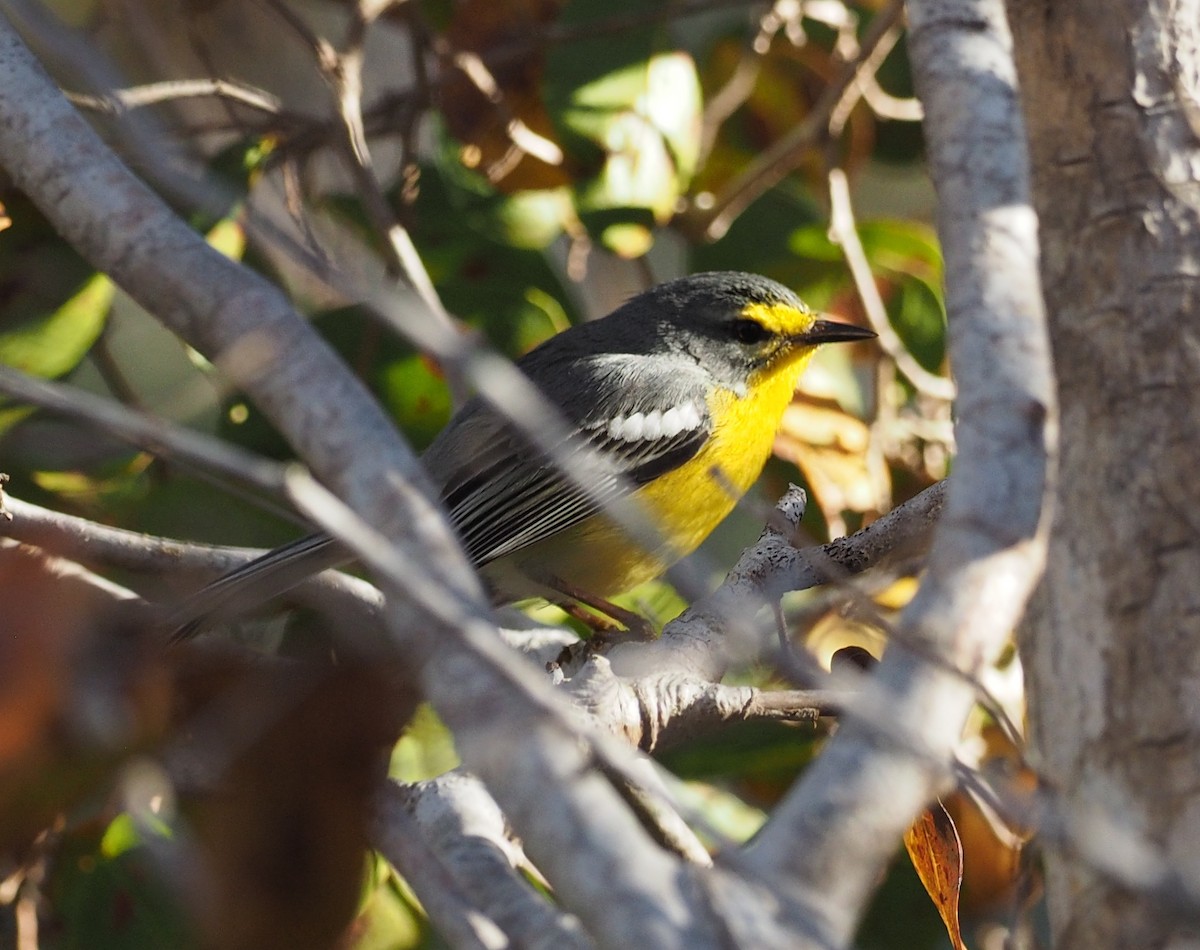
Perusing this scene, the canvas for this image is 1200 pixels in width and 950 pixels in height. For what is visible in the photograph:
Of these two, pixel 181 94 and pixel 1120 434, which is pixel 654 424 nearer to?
pixel 181 94

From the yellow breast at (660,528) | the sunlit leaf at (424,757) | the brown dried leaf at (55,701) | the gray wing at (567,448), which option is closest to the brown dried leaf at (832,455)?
the yellow breast at (660,528)

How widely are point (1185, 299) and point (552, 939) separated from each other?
4.30ft

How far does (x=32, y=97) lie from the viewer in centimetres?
212

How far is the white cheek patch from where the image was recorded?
4.08 metres

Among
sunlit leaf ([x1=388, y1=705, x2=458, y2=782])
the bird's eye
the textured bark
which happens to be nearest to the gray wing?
the bird's eye

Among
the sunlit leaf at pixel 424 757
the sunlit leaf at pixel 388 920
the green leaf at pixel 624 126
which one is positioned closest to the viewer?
the sunlit leaf at pixel 388 920

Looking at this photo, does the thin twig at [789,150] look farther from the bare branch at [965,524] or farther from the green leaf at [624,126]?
the bare branch at [965,524]

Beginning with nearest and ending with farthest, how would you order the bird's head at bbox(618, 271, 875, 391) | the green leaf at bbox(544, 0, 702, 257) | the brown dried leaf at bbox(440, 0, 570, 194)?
1. the green leaf at bbox(544, 0, 702, 257)
2. the bird's head at bbox(618, 271, 875, 391)
3. the brown dried leaf at bbox(440, 0, 570, 194)

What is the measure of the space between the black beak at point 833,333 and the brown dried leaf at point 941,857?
194 cm

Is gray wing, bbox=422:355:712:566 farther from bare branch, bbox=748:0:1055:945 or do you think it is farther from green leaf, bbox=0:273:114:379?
bare branch, bbox=748:0:1055:945

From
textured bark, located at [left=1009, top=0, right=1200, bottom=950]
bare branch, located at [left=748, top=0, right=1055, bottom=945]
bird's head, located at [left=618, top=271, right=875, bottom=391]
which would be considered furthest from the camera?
bird's head, located at [left=618, top=271, right=875, bottom=391]

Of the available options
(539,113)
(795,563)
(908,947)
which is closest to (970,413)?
(795,563)

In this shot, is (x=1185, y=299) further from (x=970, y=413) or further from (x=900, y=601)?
(x=900, y=601)

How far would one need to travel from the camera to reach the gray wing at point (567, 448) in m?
3.86
